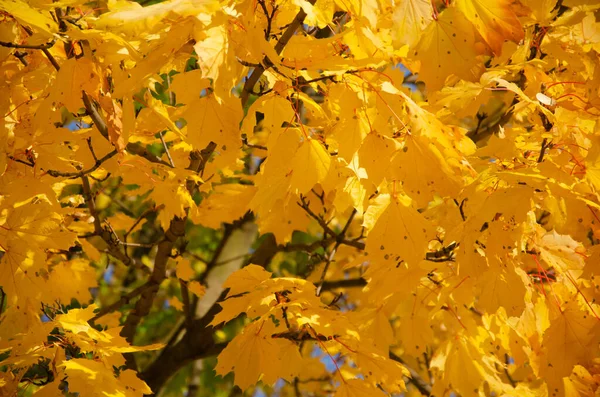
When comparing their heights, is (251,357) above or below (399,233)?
below

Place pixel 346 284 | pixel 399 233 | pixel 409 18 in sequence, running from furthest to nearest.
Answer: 1. pixel 346 284
2. pixel 399 233
3. pixel 409 18

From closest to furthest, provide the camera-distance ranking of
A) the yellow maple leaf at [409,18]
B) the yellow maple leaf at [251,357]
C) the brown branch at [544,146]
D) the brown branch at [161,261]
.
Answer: the yellow maple leaf at [409,18], the brown branch at [544,146], the yellow maple leaf at [251,357], the brown branch at [161,261]

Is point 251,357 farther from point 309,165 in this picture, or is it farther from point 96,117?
point 96,117

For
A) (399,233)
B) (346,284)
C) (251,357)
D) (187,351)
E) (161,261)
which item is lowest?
(187,351)

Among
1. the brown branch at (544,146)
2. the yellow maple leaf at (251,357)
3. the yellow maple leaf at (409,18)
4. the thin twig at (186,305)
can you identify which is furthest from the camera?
the thin twig at (186,305)

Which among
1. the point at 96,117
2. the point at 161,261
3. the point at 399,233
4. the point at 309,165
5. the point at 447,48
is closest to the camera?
the point at 447,48

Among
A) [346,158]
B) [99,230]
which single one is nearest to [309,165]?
[346,158]

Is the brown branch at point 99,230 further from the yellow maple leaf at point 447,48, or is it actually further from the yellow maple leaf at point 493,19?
the yellow maple leaf at point 493,19

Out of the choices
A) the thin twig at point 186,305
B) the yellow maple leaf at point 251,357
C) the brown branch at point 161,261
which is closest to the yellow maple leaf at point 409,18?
the brown branch at point 161,261

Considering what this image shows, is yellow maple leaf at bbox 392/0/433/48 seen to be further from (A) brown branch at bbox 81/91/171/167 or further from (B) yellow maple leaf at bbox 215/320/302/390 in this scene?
(B) yellow maple leaf at bbox 215/320/302/390

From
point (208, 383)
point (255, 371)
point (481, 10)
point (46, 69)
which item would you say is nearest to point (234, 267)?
point (208, 383)

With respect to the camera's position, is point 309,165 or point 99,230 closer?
point 309,165

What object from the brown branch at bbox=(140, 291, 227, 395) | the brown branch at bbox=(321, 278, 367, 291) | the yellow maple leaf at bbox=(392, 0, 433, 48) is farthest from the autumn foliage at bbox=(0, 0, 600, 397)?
the brown branch at bbox=(140, 291, 227, 395)

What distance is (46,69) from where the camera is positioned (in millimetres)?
2197
